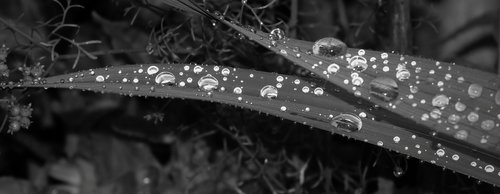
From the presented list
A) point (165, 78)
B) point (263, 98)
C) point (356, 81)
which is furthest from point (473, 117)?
point (165, 78)

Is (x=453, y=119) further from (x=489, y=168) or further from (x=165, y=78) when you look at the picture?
(x=165, y=78)

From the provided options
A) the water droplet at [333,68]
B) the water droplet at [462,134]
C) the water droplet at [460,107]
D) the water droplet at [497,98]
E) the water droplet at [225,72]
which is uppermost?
the water droplet at [497,98]

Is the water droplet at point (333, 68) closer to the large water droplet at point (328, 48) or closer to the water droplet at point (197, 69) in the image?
the large water droplet at point (328, 48)

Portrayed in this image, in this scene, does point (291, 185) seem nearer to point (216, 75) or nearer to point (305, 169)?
point (305, 169)

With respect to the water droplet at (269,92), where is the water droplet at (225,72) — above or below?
above

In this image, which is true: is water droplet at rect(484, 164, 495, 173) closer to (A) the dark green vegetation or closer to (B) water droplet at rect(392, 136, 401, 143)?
(A) the dark green vegetation

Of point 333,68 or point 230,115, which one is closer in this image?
point 333,68

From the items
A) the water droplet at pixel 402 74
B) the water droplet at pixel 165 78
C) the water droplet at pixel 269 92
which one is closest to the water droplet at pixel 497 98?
the water droplet at pixel 402 74
